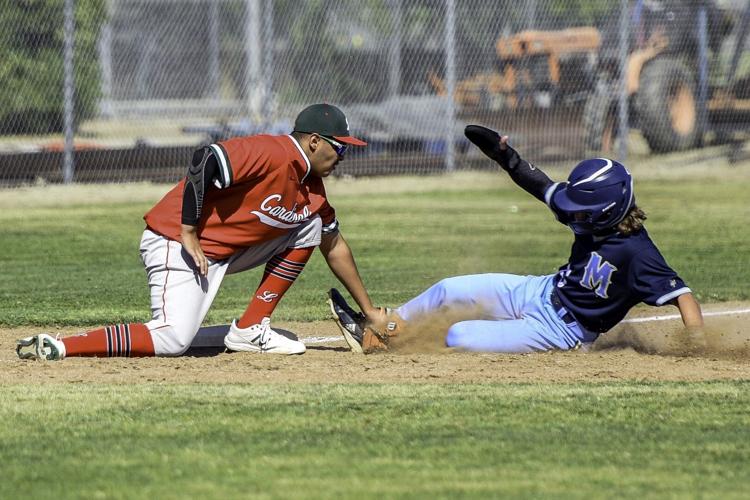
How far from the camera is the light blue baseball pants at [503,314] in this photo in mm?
6812

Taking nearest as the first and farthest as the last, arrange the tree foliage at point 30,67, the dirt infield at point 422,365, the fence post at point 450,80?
the dirt infield at point 422,365 → the tree foliage at point 30,67 → the fence post at point 450,80

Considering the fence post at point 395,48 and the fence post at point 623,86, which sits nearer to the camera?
the fence post at point 623,86

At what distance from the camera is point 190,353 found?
7.05 m

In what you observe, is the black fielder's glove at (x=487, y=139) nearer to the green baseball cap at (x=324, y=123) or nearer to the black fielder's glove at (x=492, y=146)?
the black fielder's glove at (x=492, y=146)

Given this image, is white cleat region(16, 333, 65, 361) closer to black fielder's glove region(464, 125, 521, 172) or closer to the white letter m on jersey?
black fielder's glove region(464, 125, 521, 172)

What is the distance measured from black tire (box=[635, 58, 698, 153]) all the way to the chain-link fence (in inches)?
1.2

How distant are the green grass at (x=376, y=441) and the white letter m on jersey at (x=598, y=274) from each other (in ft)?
2.24

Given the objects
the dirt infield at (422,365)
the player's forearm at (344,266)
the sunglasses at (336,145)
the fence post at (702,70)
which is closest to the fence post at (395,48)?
the fence post at (702,70)

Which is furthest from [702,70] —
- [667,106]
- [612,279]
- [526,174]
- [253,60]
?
[612,279]

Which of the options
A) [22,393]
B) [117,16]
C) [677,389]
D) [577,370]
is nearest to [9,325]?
[22,393]

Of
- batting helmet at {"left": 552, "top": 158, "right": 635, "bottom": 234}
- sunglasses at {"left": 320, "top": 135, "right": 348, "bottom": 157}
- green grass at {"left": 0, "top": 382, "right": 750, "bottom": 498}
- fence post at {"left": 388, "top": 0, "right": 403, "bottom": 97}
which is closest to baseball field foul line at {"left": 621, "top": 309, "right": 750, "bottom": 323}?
batting helmet at {"left": 552, "top": 158, "right": 635, "bottom": 234}

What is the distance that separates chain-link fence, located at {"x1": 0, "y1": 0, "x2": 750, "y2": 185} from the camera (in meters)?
17.5

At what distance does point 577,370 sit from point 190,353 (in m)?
2.18

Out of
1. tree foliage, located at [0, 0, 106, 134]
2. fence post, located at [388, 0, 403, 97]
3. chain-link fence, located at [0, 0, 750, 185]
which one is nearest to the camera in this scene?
tree foliage, located at [0, 0, 106, 134]
